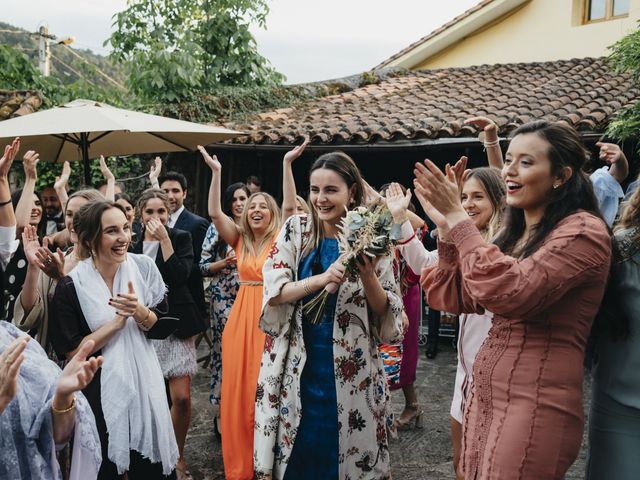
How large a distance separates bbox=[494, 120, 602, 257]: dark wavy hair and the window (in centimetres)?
1333

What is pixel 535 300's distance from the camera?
1956 millimetres

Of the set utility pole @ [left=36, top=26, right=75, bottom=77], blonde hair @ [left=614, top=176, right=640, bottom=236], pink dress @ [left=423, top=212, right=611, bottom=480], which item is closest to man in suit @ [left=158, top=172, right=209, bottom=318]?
pink dress @ [left=423, top=212, right=611, bottom=480]

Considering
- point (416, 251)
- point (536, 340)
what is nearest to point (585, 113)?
point (416, 251)

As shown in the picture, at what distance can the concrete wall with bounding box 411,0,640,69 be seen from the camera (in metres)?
13.8

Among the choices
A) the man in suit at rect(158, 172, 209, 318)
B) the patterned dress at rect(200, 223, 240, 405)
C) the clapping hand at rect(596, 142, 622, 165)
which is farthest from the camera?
the man in suit at rect(158, 172, 209, 318)

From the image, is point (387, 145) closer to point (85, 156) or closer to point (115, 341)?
point (85, 156)

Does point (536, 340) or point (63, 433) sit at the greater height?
point (536, 340)

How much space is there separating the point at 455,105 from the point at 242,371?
8.09m

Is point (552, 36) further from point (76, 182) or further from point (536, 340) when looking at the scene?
point (536, 340)

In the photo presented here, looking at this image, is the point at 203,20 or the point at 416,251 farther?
the point at 203,20

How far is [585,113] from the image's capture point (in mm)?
9383

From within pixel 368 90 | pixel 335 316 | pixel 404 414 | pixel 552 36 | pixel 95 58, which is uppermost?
pixel 95 58

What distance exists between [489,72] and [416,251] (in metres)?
11.3

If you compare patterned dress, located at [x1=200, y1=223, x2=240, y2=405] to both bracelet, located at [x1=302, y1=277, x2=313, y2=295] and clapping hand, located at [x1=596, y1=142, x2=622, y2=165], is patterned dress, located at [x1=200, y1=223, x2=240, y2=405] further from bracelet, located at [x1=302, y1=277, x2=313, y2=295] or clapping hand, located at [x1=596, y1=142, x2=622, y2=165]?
clapping hand, located at [x1=596, y1=142, x2=622, y2=165]
